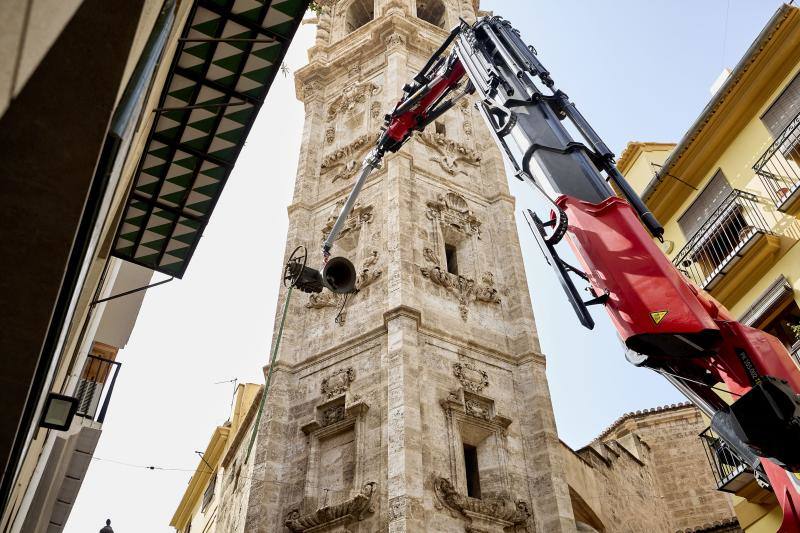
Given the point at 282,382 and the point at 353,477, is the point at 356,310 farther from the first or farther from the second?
the point at 353,477

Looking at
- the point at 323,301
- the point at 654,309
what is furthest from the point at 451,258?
the point at 654,309

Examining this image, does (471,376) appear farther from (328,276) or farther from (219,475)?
(219,475)

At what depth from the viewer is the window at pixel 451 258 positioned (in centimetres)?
1538

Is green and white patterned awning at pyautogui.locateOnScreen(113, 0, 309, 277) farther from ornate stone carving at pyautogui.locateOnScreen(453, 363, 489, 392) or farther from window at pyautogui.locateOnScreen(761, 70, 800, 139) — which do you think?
window at pyautogui.locateOnScreen(761, 70, 800, 139)

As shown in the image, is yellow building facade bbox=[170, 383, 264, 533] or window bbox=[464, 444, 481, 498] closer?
window bbox=[464, 444, 481, 498]

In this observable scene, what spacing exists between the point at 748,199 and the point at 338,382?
739 cm

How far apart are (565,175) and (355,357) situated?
736 cm

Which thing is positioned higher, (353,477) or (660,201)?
(660,201)

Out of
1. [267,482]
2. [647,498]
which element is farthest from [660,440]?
[267,482]

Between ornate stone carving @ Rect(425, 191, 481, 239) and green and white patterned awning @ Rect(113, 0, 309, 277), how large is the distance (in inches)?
305

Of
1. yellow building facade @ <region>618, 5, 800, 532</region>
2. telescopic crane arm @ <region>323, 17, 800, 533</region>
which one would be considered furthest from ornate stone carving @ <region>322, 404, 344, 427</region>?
telescopic crane arm @ <region>323, 17, 800, 533</region>

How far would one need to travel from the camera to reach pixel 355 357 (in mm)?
12906

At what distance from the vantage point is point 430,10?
27.4 m

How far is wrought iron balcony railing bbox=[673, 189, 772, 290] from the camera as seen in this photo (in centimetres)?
1034
